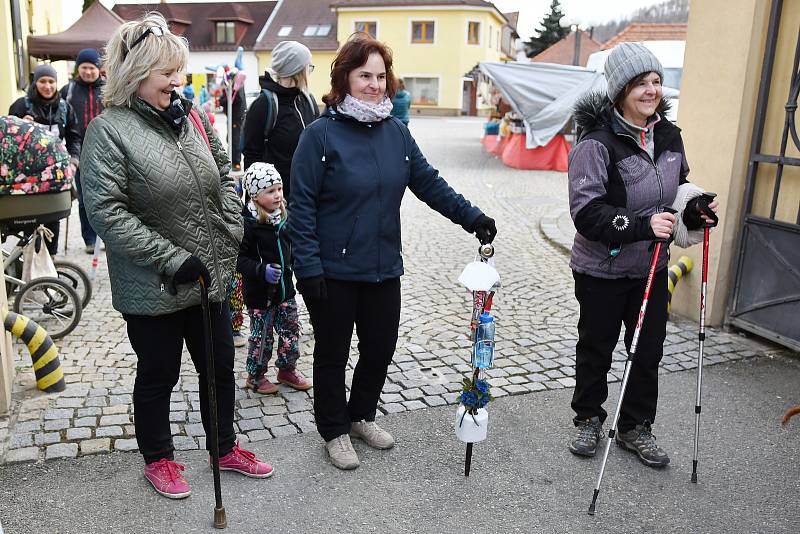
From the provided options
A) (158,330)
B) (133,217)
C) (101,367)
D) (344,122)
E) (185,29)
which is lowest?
(101,367)

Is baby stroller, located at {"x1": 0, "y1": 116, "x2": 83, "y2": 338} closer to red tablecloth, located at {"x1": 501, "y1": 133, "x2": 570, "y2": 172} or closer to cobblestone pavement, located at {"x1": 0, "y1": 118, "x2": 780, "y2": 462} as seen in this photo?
cobblestone pavement, located at {"x1": 0, "y1": 118, "x2": 780, "y2": 462}

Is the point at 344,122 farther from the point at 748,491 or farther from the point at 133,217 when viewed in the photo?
the point at 748,491

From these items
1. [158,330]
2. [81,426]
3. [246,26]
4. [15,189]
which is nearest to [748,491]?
[158,330]

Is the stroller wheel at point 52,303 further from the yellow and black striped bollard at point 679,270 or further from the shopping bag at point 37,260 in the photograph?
the yellow and black striped bollard at point 679,270

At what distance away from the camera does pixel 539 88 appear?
17062mm

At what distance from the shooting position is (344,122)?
332cm

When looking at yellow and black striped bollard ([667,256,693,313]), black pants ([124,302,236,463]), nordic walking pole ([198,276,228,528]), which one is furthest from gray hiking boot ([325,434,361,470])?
yellow and black striped bollard ([667,256,693,313])

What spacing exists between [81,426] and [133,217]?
1571mm

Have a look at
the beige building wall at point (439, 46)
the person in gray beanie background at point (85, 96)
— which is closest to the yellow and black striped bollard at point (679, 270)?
the person in gray beanie background at point (85, 96)

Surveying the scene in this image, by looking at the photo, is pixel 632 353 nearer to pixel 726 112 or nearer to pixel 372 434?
pixel 372 434

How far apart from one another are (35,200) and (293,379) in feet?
7.50

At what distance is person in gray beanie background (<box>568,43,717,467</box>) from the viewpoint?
3332 millimetres

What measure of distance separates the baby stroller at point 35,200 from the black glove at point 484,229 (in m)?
3.19

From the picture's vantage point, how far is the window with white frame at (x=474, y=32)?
45.6m
